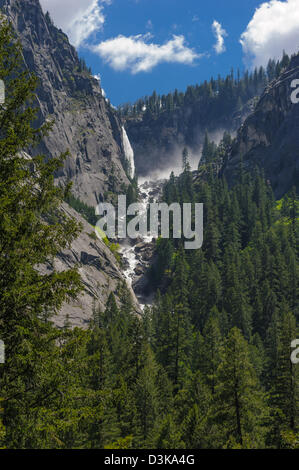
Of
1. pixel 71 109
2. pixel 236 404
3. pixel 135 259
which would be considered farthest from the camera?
pixel 71 109

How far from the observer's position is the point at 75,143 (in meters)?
145

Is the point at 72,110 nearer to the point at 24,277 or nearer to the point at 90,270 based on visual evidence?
the point at 90,270

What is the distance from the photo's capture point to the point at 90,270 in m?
85.1

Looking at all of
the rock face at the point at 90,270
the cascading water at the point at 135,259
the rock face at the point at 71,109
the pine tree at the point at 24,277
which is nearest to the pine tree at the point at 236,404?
the pine tree at the point at 24,277

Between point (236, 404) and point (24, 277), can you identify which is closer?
point (24, 277)

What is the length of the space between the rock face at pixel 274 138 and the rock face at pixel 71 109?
48911 mm

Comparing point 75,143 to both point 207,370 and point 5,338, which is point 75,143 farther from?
point 5,338

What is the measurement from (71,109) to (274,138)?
78.4m

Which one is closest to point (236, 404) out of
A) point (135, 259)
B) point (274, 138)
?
point (135, 259)

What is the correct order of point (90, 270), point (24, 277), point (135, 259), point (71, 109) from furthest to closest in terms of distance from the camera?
point (71, 109)
point (135, 259)
point (90, 270)
point (24, 277)

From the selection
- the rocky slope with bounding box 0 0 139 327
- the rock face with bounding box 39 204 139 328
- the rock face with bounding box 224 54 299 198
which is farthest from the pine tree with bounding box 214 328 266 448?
the rocky slope with bounding box 0 0 139 327

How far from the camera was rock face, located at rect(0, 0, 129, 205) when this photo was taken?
448ft

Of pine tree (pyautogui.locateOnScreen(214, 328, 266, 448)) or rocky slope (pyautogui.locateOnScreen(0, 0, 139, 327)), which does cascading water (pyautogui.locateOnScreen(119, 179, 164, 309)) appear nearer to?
rocky slope (pyautogui.locateOnScreen(0, 0, 139, 327))

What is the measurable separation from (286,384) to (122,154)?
6541 inches
